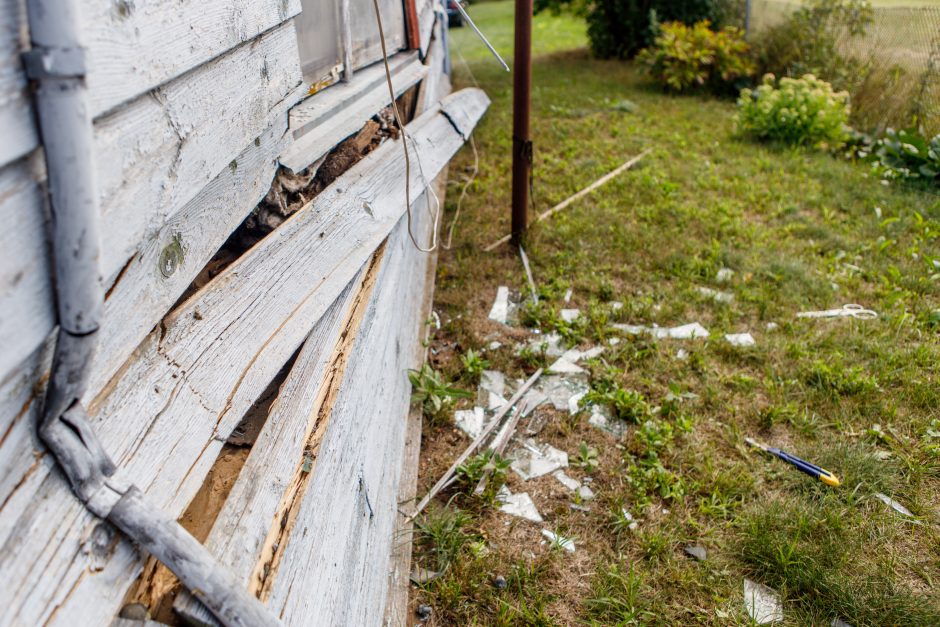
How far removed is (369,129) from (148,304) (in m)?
1.99

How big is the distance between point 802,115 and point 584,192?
277 cm

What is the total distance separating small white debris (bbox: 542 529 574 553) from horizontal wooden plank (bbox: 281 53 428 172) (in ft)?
5.46

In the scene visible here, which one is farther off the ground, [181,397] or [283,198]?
[283,198]

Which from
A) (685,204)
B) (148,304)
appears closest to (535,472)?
(148,304)

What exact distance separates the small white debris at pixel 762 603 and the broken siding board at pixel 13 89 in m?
2.38

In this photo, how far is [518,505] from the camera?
2662 mm

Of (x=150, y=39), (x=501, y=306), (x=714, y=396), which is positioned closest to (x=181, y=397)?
(x=150, y=39)

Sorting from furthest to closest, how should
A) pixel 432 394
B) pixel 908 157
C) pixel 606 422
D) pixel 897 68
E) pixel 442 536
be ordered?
pixel 897 68
pixel 908 157
pixel 606 422
pixel 432 394
pixel 442 536

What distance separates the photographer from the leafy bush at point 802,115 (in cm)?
656

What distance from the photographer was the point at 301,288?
5.79 feet

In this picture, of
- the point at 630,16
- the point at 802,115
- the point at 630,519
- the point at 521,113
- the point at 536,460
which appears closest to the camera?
the point at 630,519

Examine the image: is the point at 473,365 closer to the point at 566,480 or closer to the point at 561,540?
the point at 566,480

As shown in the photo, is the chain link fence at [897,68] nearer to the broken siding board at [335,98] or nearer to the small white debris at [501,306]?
the small white debris at [501,306]

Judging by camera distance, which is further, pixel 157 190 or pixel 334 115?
pixel 334 115
